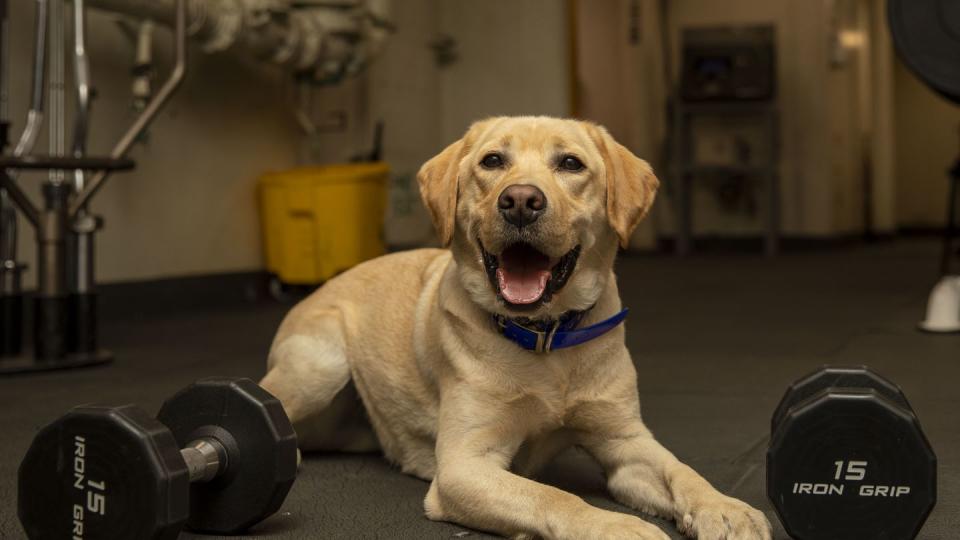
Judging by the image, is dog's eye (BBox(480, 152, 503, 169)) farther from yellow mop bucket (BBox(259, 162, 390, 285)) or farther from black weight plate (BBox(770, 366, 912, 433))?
yellow mop bucket (BBox(259, 162, 390, 285))

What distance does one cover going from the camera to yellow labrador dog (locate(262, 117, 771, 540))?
198cm

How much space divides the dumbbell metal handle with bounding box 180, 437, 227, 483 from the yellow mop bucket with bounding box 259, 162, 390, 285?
4.74 meters

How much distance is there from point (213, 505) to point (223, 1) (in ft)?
14.1

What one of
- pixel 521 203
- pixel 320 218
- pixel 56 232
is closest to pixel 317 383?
pixel 521 203

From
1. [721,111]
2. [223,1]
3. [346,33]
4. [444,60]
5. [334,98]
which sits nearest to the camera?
[223,1]

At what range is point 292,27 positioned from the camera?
6465 millimetres

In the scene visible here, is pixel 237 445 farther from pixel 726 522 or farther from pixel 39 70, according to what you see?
pixel 39 70

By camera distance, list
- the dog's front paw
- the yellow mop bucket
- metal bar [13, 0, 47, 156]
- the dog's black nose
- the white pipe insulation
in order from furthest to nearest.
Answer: the yellow mop bucket < the white pipe insulation < metal bar [13, 0, 47, 156] < the dog's black nose < the dog's front paw

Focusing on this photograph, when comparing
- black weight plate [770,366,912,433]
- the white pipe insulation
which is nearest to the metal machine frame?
the white pipe insulation

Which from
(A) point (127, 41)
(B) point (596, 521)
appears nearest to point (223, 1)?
(A) point (127, 41)

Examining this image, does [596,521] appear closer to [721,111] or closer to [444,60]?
[444,60]

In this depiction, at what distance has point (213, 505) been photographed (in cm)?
193

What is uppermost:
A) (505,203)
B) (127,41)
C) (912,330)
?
(127,41)

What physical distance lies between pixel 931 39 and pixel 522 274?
116 inches
